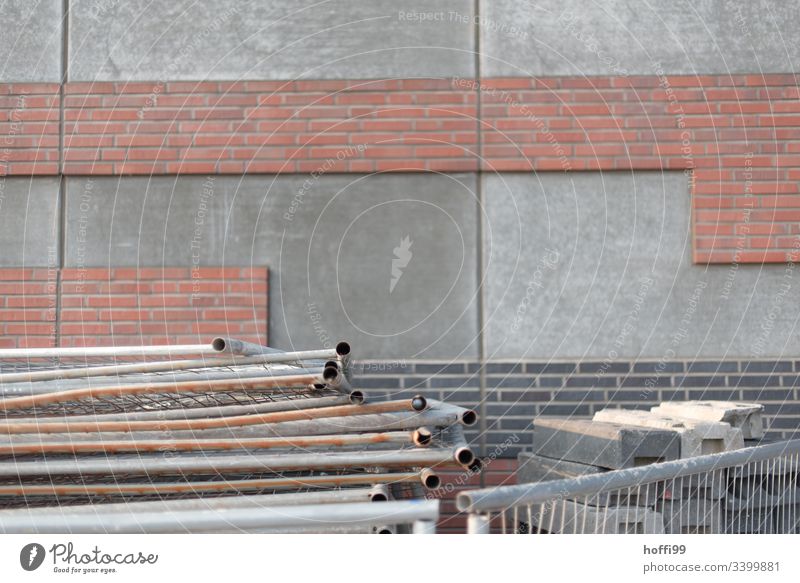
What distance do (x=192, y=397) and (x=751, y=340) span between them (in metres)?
3.85

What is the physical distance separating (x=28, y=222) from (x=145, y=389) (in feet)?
9.69

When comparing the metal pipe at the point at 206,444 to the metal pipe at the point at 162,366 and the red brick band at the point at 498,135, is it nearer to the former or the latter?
the metal pipe at the point at 162,366

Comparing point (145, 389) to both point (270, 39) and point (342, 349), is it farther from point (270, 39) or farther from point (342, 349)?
point (270, 39)

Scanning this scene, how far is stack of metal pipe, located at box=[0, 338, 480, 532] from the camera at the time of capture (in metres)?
3.63

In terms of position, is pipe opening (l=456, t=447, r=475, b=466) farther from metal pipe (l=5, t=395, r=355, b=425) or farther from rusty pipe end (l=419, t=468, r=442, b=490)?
metal pipe (l=5, t=395, r=355, b=425)

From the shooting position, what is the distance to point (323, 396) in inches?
158

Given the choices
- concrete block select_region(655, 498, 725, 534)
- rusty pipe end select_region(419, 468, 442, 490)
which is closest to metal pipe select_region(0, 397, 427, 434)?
rusty pipe end select_region(419, 468, 442, 490)

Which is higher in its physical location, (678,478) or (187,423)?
(187,423)

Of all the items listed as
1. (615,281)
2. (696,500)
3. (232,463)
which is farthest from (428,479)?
(615,281)

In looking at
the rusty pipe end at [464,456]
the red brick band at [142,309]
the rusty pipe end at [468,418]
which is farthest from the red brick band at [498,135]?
the rusty pipe end at [464,456]

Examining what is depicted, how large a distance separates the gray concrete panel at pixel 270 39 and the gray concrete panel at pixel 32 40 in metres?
0.12

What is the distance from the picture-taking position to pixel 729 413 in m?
4.61

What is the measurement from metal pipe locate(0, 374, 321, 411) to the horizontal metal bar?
3.36 feet
